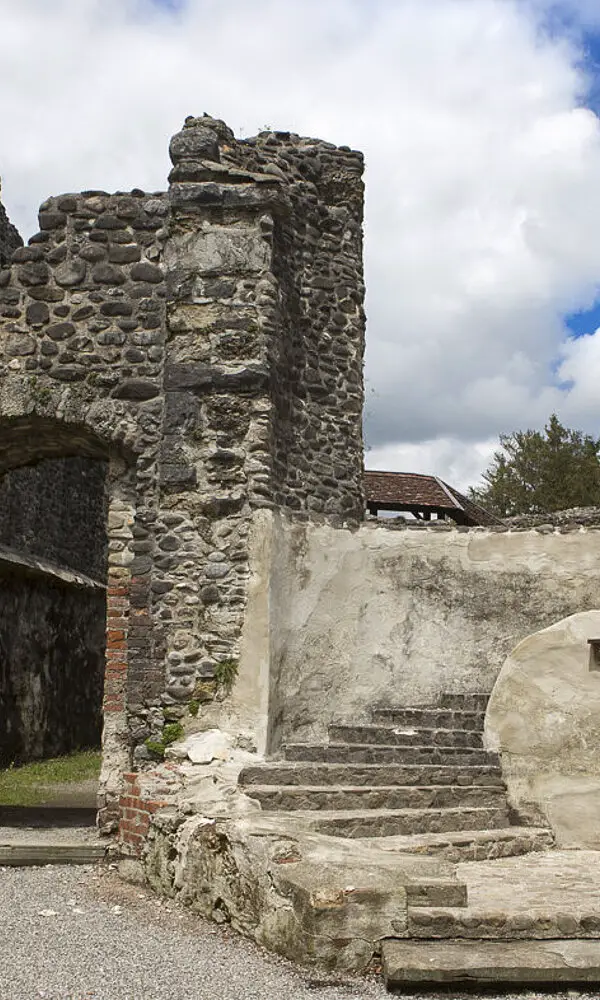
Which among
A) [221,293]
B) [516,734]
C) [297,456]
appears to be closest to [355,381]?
[297,456]

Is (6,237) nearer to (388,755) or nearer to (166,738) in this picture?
(166,738)

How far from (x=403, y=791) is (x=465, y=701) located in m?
2.17

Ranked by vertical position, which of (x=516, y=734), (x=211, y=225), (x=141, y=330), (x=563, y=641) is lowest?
(x=516, y=734)

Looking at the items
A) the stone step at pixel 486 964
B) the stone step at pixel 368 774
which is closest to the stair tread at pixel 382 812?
the stone step at pixel 368 774

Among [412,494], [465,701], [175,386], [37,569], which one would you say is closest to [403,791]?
[465,701]

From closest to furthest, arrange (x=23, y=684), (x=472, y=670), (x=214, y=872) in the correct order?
1. (x=214, y=872)
2. (x=472, y=670)
3. (x=23, y=684)

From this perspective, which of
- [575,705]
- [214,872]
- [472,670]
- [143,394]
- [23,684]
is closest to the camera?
[214,872]

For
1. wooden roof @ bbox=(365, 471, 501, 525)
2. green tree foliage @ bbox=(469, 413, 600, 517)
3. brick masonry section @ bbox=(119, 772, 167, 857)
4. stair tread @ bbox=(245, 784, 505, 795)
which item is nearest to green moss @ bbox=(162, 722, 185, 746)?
brick masonry section @ bbox=(119, 772, 167, 857)

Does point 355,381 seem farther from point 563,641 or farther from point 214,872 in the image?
point 214,872

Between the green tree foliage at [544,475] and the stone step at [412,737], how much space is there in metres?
23.3

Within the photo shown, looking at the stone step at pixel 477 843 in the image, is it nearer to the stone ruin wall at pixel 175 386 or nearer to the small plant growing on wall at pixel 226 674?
the small plant growing on wall at pixel 226 674

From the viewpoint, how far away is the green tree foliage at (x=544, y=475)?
30.5 metres

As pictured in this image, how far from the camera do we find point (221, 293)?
815 cm

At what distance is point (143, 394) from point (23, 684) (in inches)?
374
